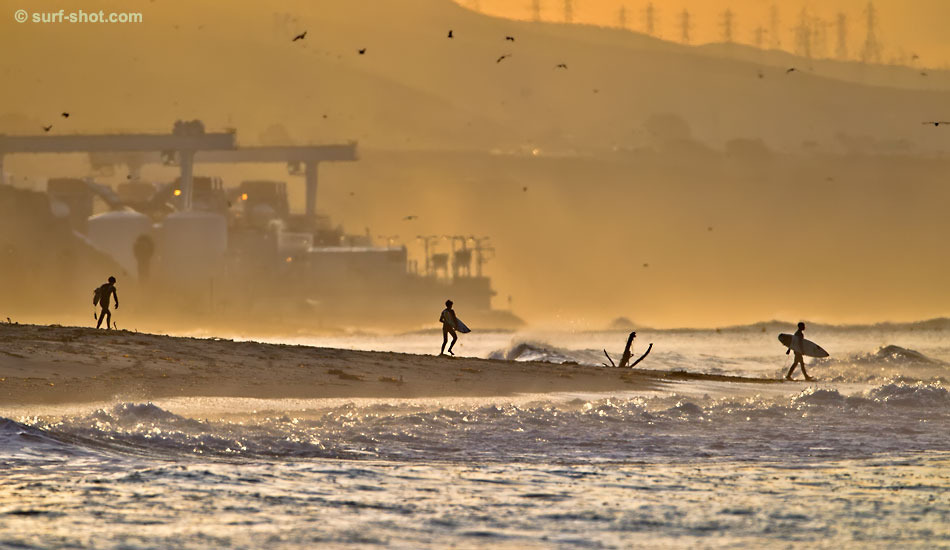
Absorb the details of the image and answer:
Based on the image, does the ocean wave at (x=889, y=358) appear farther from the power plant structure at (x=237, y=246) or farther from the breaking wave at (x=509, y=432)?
the power plant structure at (x=237, y=246)

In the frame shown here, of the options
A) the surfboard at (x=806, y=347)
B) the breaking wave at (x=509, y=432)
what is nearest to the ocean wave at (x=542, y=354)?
the surfboard at (x=806, y=347)

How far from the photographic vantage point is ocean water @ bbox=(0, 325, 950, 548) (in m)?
12.1

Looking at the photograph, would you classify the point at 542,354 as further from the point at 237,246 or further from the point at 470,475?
the point at 237,246

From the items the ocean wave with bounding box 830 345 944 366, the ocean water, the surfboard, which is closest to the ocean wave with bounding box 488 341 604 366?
the ocean wave with bounding box 830 345 944 366

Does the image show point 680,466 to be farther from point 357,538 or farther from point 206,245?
point 206,245

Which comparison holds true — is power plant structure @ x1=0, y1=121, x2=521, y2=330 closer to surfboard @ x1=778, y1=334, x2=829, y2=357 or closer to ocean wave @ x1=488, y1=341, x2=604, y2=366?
ocean wave @ x1=488, y1=341, x2=604, y2=366

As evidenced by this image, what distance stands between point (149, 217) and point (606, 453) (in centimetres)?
15053

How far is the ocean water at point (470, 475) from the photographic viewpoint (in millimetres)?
12117

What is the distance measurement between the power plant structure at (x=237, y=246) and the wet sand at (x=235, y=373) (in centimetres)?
12499

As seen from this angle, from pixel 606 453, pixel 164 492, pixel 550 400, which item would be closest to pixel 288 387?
pixel 550 400

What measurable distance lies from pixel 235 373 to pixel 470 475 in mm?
11150

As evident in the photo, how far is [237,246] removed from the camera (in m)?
167

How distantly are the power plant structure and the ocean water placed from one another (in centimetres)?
13459

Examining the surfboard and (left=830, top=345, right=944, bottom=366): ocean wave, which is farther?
(left=830, top=345, right=944, bottom=366): ocean wave
